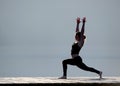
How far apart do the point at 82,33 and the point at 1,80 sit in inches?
145

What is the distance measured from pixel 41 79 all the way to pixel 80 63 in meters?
1.81

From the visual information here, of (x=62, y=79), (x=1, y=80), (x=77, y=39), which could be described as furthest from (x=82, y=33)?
(x=1, y=80)

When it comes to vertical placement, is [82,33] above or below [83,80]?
above

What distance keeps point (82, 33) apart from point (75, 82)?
8.68 feet

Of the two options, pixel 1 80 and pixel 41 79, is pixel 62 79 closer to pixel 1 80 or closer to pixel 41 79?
pixel 41 79

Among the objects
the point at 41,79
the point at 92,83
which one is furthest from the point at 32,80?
the point at 92,83

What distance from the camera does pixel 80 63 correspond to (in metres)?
26.8

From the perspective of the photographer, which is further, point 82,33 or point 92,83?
point 82,33

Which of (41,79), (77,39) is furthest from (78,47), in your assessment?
(41,79)

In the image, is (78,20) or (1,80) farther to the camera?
(78,20)

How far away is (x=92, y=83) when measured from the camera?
24.3 m

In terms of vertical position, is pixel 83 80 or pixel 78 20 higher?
pixel 78 20

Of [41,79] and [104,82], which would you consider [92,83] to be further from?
[41,79]

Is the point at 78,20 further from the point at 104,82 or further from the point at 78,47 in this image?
the point at 104,82
